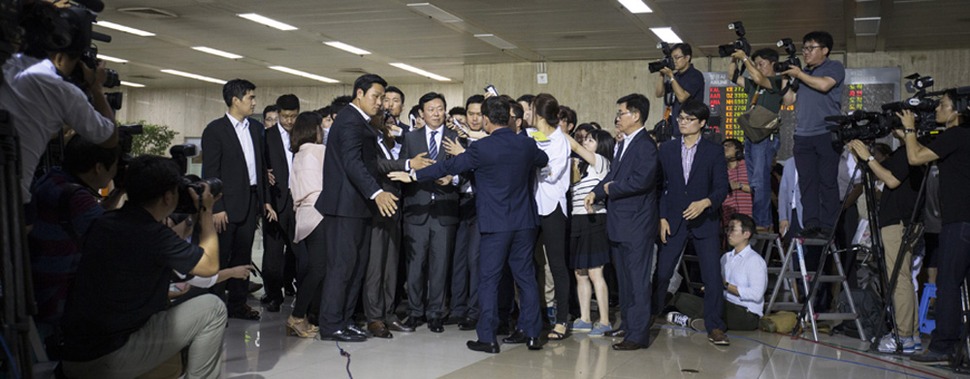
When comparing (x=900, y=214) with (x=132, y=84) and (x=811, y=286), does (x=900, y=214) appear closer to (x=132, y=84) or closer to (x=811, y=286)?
(x=811, y=286)

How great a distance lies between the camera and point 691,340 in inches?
250

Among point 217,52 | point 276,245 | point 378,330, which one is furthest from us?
point 217,52

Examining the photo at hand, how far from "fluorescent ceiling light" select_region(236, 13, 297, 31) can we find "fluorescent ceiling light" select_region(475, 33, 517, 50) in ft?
8.34

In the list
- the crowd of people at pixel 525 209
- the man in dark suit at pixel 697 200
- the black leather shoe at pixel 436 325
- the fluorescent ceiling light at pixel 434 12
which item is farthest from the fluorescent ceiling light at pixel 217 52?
the man in dark suit at pixel 697 200

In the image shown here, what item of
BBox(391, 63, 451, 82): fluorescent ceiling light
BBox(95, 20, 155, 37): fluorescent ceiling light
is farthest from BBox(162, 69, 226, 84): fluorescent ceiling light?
BBox(95, 20, 155, 37): fluorescent ceiling light

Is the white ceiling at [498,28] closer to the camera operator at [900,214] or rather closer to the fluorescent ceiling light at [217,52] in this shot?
the fluorescent ceiling light at [217,52]

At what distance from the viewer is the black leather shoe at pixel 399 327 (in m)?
6.26

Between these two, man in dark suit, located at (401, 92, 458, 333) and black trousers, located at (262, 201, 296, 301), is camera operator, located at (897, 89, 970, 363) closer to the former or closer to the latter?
man in dark suit, located at (401, 92, 458, 333)

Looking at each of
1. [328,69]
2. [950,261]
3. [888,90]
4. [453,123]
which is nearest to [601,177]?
[453,123]

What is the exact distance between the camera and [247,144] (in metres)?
6.42

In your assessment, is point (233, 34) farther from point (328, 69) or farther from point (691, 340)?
point (691, 340)

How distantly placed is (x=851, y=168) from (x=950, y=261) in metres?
2.49

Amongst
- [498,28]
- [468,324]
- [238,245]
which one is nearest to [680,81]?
[468,324]

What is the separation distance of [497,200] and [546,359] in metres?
1.00
